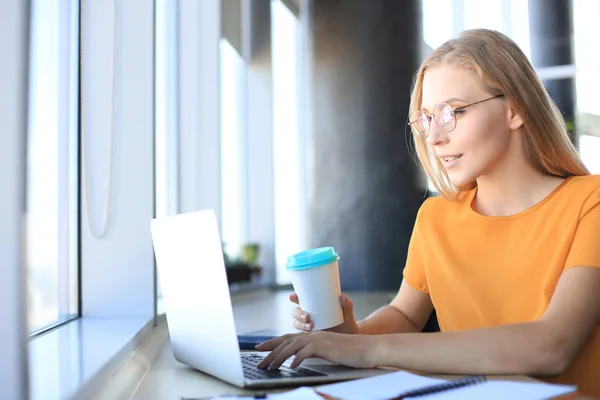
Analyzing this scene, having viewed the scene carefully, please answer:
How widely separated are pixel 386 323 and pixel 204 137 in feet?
5.05

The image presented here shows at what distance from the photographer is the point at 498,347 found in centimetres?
93

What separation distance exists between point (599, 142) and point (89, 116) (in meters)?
3.35

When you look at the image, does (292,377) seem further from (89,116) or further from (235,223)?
(235,223)

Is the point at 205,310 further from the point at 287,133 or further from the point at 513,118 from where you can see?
the point at 287,133

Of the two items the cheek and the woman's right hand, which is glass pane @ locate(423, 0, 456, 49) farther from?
the woman's right hand

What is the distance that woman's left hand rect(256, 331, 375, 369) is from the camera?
937 millimetres

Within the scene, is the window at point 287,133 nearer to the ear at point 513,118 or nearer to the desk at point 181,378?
the desk at point 181,378

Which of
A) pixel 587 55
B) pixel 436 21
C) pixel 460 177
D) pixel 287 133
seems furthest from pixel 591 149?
pixel 460 177

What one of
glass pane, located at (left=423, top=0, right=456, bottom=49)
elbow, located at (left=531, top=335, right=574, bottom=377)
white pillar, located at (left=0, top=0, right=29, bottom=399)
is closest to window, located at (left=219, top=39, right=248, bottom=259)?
glass pane, located at (left=423, top=0, right=456, bottom=49)

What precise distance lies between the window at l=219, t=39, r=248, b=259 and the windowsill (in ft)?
5.80

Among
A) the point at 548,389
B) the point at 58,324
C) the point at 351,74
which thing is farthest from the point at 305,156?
the point at 548,389

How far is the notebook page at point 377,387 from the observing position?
27.9 inches

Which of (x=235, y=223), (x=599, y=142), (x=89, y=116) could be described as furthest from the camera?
(x=599, y=142)

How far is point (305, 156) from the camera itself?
4.06 metres
